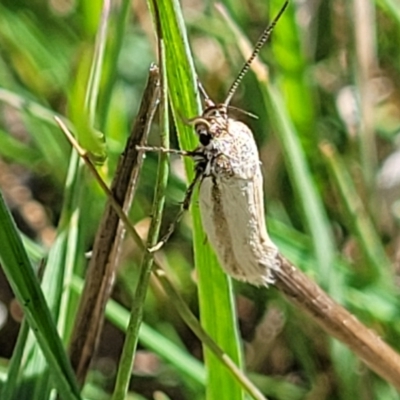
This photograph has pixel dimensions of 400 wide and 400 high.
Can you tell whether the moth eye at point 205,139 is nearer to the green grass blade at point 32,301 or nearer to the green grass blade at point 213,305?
the green grass blade at point 213,305

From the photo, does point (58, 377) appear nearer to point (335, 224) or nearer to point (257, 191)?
point (257, 191)

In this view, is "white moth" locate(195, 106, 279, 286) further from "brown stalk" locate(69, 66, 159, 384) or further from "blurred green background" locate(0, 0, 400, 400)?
"blurred green background" locate(0, 0, 400, 400)

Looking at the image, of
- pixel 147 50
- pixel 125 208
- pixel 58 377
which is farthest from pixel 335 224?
pixel 58 377

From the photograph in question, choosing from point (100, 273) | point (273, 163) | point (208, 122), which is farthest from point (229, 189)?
point (273, 163)

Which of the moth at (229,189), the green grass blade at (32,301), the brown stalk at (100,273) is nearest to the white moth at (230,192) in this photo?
the moth at (229,189)

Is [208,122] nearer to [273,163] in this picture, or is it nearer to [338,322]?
[338,322]
